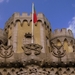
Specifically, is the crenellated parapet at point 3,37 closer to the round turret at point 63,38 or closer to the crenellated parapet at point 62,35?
the round turret at point 63,38

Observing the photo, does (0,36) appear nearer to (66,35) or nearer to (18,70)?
(66,35)

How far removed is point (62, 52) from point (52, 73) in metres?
1.96

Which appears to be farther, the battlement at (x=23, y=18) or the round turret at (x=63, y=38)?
the round turret at (x=63, y=38)

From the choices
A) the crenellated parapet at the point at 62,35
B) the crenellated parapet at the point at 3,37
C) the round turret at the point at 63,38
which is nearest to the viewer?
the crenellated parapet at the point at 3,37

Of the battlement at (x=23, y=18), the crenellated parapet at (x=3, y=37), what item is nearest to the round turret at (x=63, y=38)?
the battlement at (x=23, y=18)

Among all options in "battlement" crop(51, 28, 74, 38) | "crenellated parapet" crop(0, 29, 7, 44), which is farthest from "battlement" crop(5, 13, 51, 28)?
"battlement" crop(51, 28, 74, 38)

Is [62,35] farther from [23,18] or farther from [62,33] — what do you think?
[23,18]

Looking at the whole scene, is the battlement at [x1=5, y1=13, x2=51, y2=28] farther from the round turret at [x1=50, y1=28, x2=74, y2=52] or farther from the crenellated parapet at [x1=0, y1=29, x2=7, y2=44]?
the round turret at [x1=50, y1=28, x2=74, y2=52]

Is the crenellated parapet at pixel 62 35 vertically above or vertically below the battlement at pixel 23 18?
below

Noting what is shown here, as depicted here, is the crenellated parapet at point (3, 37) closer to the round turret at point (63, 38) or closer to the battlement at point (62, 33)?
the round turret at point (63, 38)

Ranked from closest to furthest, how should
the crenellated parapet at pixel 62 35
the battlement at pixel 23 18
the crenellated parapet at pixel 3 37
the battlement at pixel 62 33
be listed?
the battlement at pixel 23 18 → the crenellated parapet at pixel 3 37 → the crenellated parapet at pixel 62 35 → the battlement at pixel 62 33

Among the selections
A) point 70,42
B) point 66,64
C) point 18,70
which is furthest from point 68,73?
point 70,42

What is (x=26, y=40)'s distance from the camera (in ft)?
110

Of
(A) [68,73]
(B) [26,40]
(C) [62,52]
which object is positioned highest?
(B) [26,40]
